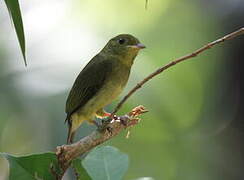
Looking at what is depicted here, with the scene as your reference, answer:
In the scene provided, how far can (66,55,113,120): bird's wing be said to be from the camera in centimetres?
351

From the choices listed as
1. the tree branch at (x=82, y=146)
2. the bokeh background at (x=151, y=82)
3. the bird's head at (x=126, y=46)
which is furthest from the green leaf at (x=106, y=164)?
the bokeh background at (x=151, y=82)

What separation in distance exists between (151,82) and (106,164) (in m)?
3.56

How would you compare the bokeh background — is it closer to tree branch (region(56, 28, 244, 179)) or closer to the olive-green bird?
the olive-green bird

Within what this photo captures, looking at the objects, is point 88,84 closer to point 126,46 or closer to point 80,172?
point 126,46

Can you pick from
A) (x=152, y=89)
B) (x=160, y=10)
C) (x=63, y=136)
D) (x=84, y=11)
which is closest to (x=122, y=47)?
(x=63, y=136)

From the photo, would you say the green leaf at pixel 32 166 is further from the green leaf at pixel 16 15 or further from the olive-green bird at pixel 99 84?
the olive-green bird at pixel 99 84

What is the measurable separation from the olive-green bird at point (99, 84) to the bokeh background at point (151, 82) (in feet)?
1.33

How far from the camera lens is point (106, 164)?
172cm

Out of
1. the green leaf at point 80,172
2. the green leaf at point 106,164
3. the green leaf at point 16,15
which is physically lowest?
the green leaf at point 80,172

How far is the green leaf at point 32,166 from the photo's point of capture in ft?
5.63

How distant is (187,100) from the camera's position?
628cm

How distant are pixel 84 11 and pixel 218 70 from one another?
1363 mm

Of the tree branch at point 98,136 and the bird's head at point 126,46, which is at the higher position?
the tree branch at point 98,136

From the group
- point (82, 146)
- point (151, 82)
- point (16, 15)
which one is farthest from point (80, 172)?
point (151, 82)
